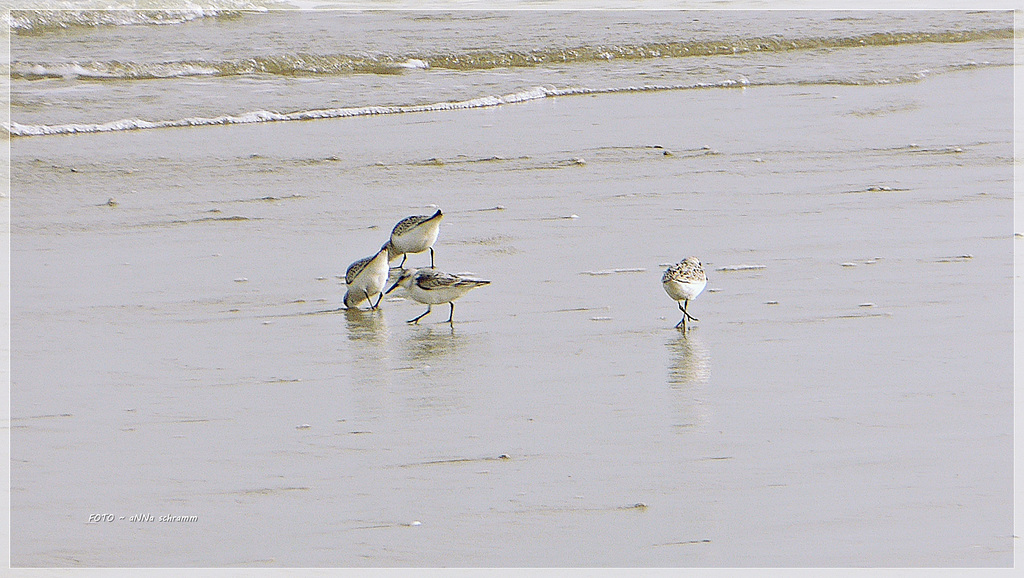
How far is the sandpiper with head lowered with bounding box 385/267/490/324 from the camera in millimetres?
4988

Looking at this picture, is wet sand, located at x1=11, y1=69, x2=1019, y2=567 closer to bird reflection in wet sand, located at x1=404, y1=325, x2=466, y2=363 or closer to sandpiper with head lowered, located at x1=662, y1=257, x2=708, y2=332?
bird reflection in wet sand, located at x1=404, y1=325, x2=466, y2=363

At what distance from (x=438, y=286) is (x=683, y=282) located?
0.99 m

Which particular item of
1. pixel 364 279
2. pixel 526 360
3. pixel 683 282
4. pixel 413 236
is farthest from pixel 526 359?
pixel 413 236

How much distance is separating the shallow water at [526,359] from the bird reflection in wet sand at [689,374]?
0.06ft

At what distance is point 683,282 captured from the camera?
4676 mm

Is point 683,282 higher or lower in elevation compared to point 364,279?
higher

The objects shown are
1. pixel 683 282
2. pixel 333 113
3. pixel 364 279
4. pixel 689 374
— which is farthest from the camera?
pixel 333 113

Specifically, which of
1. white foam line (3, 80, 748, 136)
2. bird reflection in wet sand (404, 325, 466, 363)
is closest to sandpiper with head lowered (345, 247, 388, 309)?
bird reflection in wet sand (404, 325, 466, 363)

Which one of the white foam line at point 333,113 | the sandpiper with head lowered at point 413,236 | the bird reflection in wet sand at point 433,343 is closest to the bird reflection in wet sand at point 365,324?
the bird reflection in wet sand at point 433,343

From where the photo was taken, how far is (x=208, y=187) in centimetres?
727

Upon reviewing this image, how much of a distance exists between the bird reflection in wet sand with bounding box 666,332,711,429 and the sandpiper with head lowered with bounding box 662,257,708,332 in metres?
0.14

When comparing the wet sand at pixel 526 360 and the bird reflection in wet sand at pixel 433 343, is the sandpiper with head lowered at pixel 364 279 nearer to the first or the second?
the wet sand at pixel 526 360

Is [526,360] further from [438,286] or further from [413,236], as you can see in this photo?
[413,236]

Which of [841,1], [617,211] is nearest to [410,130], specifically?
[617,211]
